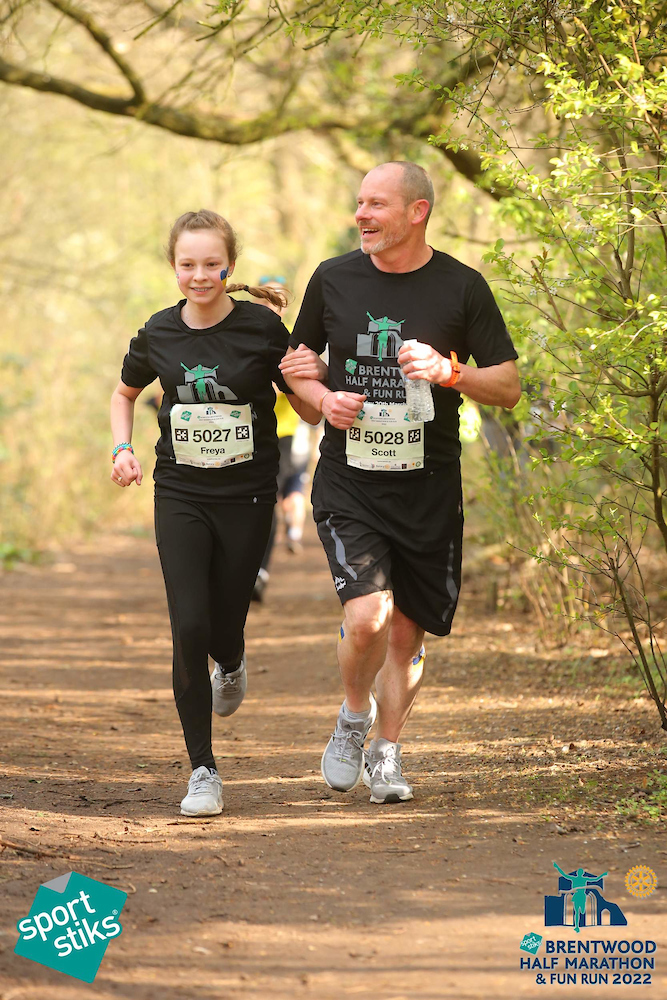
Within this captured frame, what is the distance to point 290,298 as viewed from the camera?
501cm

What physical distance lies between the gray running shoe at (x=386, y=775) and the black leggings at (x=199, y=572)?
62 centimetres

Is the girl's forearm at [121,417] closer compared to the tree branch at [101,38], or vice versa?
the girl's forearm at [121,417]

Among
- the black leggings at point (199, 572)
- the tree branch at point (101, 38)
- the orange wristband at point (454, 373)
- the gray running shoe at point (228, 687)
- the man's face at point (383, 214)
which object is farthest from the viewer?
the tree branch at point (101, 38)

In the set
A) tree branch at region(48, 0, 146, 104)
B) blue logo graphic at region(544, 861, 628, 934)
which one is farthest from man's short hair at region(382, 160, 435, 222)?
tree branch at region(48, 0, 146, 104)

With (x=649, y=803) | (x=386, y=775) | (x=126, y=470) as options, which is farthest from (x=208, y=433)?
(x=649, y=803)

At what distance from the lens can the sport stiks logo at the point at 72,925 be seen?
2994 mm

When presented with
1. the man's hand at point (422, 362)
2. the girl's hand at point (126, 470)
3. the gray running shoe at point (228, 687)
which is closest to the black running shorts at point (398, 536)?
the man's hand at point (422, 362)

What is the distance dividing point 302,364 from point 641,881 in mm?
2031

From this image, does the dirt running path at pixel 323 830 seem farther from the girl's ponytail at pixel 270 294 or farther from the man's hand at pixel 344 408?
the girl's ponytail at pixel 270 294

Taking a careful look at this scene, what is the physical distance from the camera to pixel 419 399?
396 centimetres

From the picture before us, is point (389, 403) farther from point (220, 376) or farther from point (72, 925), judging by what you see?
point (72, 925)

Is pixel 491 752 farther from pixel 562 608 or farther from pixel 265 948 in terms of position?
pixel 265 948

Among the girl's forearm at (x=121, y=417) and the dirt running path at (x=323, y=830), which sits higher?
the girl's forearm at (x=121, y=417)

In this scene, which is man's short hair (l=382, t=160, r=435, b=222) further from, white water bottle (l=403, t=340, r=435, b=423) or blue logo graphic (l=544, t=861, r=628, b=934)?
blue logo graphic (l=544, t=861, r=628, b=934)
